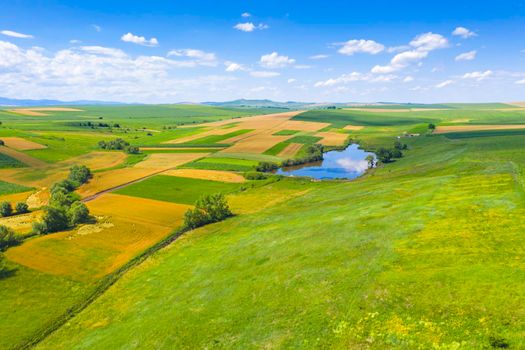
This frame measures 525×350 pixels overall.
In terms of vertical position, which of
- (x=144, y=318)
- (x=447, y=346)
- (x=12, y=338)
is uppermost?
(x=447, y=346)

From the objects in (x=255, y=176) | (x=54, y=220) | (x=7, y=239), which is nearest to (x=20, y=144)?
(x=54, y=220)

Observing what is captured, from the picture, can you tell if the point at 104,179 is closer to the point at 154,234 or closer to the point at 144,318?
the point at 154,234

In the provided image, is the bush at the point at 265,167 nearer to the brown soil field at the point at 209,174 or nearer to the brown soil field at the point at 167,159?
the brown soil field at the point at 209,174

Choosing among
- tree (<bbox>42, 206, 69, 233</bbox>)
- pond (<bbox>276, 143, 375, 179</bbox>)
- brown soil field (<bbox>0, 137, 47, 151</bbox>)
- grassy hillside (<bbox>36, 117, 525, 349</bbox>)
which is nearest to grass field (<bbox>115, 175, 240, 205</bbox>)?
tree (<bbox>42, 206, 69, 233</bbox>)

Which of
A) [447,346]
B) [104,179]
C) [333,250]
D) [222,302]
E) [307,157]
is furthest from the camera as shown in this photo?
[307,157]

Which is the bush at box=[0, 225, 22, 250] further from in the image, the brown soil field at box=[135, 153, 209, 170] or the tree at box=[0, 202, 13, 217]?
the brown soil field at box=[135, 153, 209, 170]

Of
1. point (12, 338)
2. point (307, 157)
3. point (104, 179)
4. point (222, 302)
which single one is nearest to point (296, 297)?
point (222, 302)

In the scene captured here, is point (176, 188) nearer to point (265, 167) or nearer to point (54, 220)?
point (54, 220)

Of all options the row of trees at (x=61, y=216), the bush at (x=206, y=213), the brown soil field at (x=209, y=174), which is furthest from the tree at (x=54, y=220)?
the brown soil field at (x=209, y=174)
